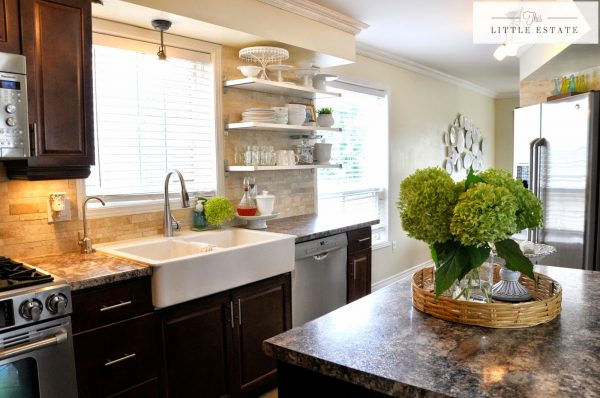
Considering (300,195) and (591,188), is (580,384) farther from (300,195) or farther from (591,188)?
(300,195)

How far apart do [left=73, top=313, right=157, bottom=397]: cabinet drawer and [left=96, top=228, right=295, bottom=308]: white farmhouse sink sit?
154 millimetres

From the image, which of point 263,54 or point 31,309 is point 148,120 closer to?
point 263,54

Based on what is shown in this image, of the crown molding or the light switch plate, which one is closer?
the light switch plate

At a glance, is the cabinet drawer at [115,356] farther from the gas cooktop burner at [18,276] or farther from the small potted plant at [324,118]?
the small potted plant at [324,118]

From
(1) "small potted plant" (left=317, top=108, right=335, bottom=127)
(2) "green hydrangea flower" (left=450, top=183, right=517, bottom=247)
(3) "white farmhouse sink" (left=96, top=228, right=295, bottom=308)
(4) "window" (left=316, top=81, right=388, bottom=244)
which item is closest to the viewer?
(2) "green hydrangea flower" (left=450, top=183, right=517, bottom=247)

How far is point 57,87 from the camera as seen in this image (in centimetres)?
205

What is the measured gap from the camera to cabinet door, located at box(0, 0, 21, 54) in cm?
188

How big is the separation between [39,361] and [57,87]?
3.77ft

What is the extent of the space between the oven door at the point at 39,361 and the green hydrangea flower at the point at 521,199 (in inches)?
63.2

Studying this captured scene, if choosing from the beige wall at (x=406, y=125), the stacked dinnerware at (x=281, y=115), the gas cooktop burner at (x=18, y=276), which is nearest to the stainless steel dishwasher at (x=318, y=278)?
the stacked dinnerware at (x=281, y=115)

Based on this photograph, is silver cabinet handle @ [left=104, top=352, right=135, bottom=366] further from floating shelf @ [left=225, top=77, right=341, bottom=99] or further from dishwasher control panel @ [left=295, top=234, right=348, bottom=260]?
floating shelf @ [left=225, top=77, right=341, bottom=99]

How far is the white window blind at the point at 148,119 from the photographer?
2598 millimetres

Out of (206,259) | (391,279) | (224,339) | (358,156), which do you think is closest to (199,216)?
(206,259)

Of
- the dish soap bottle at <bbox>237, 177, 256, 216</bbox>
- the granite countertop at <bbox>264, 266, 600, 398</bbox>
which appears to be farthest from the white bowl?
the granite countertop at <bbox>264, 266, 600, 398</bbox>
